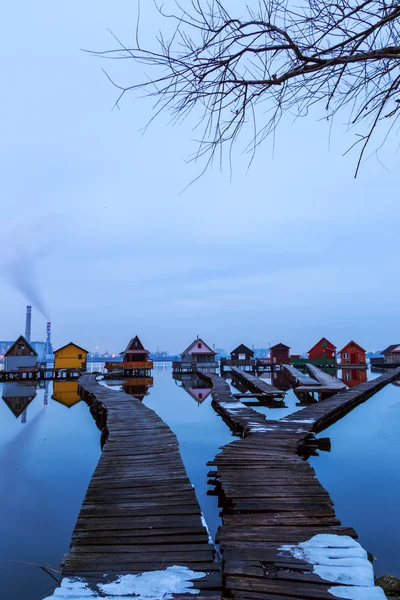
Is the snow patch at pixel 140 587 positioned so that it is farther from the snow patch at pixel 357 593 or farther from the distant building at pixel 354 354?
the distant building at pixel 354 354

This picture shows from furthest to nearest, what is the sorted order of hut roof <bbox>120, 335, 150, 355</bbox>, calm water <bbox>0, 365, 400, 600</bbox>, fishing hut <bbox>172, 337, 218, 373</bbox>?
fishing hut <bbox>172, 337, 218, 373</bbox> < hut roof <bbox>120, 335, 150, 355</bbox> < calm water <bbox>0, 365, 400, 600</bbox>

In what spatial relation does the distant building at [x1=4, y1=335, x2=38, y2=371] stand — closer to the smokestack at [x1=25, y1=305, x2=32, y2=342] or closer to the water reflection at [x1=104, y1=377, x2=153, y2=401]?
the water reflection at [x1=104, y1=377, x2=153, y2=401]

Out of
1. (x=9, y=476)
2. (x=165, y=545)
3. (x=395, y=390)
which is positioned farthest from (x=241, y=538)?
(x=395, y=390)

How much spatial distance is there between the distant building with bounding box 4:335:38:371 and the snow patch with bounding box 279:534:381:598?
2133 inches

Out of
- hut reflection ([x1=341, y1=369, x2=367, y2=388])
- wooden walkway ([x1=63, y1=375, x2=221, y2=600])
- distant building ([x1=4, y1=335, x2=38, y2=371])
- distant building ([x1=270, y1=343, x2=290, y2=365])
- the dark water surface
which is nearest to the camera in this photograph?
wooden walkway ([x1=63, y1=375, x2=221, y2=600])

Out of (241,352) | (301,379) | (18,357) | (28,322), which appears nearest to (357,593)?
(301,379)

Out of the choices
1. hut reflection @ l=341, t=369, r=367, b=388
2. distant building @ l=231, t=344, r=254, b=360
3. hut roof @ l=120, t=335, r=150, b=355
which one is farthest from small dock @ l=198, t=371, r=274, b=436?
distant building @ l=231, t=344, r=254, b=360

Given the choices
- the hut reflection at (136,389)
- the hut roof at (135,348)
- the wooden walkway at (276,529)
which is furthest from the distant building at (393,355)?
the wooden walkway at (276,529)

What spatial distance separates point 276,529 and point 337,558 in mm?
1131

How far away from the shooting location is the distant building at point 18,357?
54.1 meters

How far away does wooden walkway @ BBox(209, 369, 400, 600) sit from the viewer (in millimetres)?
4512

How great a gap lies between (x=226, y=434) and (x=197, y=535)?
45.0 feet

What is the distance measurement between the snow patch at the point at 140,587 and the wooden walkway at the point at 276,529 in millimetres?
490

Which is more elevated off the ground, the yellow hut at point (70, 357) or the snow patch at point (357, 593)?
the yellow hut at point (70, 357)
